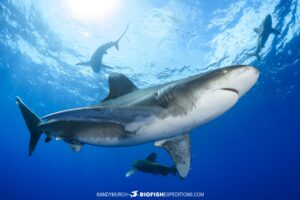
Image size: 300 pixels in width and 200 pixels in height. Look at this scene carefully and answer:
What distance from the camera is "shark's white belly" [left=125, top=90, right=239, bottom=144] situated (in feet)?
11.4

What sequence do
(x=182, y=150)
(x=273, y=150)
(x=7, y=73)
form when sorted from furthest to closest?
(x=273, y=150) → (x=7, y=73) → (x=182, y=150)

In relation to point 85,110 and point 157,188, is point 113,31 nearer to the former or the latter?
point 85,110

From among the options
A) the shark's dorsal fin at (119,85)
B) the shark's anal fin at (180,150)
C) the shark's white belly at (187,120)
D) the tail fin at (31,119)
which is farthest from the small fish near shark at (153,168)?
the shark's white belly at (187,120)

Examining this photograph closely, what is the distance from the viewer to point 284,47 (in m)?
20.5

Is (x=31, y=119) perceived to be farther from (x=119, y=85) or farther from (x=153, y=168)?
(x=153, y=168)

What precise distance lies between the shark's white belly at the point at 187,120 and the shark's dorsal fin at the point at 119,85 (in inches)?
A: 53.9

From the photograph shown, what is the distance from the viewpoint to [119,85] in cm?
555

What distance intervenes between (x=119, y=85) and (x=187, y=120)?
2167mm

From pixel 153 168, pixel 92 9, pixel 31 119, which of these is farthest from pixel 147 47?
pixel 31 119

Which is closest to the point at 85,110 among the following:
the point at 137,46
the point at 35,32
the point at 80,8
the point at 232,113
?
the point at 80,8

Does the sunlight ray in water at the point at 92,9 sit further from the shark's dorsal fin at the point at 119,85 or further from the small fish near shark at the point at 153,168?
the shark's dorsal fin at the point at 119,85

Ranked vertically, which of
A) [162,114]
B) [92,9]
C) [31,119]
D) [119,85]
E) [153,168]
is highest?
[92,9]

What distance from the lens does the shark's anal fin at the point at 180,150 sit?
17.3 ft

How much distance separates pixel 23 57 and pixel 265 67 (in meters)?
23.4
